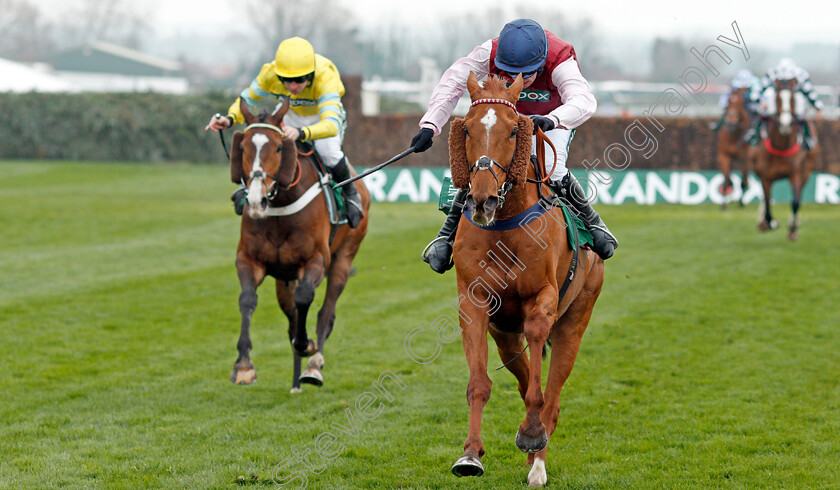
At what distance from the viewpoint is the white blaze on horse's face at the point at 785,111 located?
14094 mm

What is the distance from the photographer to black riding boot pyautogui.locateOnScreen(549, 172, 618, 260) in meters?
5.18

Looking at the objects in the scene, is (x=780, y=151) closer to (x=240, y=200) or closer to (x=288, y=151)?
(x=288, y=151)

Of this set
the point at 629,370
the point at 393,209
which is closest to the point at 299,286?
the point at 629,370

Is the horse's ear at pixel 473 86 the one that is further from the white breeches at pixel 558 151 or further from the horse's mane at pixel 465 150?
the white breeches at pixel 558 151

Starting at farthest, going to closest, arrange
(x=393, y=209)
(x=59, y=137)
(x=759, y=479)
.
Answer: (x=59, y=137) → (x=393, y=209) → (x=759, y=479)

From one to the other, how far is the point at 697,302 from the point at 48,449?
7.16 m

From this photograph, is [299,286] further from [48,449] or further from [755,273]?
[755,273]

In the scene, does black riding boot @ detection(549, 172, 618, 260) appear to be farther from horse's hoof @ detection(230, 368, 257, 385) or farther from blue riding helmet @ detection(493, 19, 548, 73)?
horse's hoof @ detection(230, 368, 257, 385)

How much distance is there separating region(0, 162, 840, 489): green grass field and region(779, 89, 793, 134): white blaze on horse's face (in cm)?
186

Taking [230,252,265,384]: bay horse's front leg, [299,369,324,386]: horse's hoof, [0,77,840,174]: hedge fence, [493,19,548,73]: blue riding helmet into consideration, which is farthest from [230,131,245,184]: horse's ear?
[0,77,840,174]: hedge fence

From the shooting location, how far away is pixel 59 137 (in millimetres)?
32531

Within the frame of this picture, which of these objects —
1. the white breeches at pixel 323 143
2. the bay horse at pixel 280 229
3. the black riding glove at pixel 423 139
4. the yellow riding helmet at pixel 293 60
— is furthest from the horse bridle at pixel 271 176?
the black riding glove at pixel 423 139

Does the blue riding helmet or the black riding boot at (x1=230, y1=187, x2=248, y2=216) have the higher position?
the blue riding helmet

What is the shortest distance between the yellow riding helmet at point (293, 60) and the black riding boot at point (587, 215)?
2.63m
